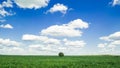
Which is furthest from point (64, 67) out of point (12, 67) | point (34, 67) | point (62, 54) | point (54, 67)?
point (62, 54)

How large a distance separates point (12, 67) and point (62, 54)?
147ft

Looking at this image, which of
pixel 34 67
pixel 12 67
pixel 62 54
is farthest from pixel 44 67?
pixel 62 54

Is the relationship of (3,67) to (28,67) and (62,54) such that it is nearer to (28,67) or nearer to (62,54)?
(28,67)

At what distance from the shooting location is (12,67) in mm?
22047

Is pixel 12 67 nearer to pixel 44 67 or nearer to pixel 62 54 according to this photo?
pixel 44 67

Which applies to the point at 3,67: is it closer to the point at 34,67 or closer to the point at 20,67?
the point at 20,67

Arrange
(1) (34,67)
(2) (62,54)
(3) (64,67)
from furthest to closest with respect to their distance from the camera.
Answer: (2) (62,54) → (3) (64,67) → (1) (34,67)

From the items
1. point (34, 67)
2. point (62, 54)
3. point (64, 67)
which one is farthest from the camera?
point (62, 54)

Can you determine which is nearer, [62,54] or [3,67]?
[3,67]

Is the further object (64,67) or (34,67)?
(64,67)

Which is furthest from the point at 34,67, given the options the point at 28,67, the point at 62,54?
the point at 62,54

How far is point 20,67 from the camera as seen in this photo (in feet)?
71.9

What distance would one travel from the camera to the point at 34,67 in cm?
2152

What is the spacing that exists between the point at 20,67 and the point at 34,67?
1472 mm
